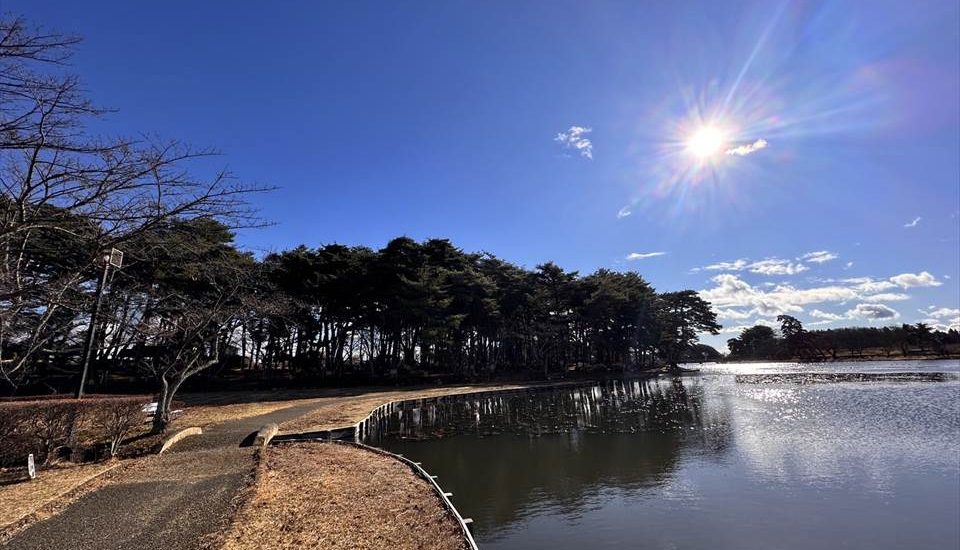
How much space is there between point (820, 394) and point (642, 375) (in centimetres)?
2309

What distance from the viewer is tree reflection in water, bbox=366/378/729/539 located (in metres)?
9.25

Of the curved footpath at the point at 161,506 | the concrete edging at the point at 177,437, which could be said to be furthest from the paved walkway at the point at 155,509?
the concrete edging at the point at 177,437

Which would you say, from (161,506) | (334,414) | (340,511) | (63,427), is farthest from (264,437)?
(340,511)

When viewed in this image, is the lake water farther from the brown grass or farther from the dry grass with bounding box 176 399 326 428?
the brown grass

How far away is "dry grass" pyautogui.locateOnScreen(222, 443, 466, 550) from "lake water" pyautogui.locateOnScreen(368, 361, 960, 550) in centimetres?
144

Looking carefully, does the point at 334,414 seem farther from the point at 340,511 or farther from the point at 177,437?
the point at 340,511

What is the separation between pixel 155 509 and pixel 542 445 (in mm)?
10290

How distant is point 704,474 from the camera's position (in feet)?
33.9

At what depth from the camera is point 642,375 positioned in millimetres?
48219

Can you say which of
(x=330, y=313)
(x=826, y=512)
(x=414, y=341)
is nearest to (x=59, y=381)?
(x=330, y=313)

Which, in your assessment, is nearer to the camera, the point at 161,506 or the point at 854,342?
the point at 161,506

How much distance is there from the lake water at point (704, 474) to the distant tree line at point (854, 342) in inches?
2784

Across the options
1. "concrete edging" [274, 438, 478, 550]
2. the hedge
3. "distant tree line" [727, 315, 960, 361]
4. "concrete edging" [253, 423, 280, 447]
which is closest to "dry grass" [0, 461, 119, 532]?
the hedge

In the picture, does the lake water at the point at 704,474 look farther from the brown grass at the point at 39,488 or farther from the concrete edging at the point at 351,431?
the brown grass at the point at 39,488
